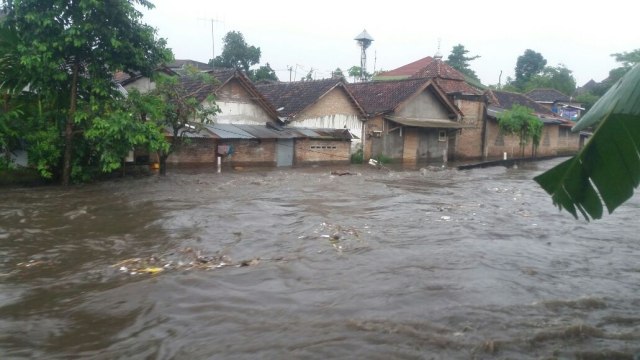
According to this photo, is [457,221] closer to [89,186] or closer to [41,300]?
[41,300]

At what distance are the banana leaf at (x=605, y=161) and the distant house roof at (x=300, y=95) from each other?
64.0 feet

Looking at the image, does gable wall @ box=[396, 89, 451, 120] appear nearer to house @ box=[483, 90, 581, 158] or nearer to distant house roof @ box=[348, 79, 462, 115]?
distant house roof @ box=[348, 79, 462, 115]

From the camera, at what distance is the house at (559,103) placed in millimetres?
37719

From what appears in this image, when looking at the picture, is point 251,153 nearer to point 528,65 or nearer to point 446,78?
point 446,78

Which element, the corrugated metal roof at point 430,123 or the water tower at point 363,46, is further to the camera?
the water tower at point 363,46

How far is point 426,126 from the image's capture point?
2516 centimetres

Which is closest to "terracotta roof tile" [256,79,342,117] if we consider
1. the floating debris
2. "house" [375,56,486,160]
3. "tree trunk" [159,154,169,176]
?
"house" [375,56,486,160]

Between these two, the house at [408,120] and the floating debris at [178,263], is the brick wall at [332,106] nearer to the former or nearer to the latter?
the house at [408,120]

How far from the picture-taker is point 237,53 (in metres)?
37.5

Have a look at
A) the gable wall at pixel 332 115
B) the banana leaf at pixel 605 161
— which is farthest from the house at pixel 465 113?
the banana leaf at pixel 605 161

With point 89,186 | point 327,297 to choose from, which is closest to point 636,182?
point 327,297

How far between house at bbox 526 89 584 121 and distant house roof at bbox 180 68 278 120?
24.8 meters

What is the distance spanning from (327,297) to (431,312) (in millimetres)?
1211

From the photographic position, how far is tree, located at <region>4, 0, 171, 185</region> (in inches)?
494
